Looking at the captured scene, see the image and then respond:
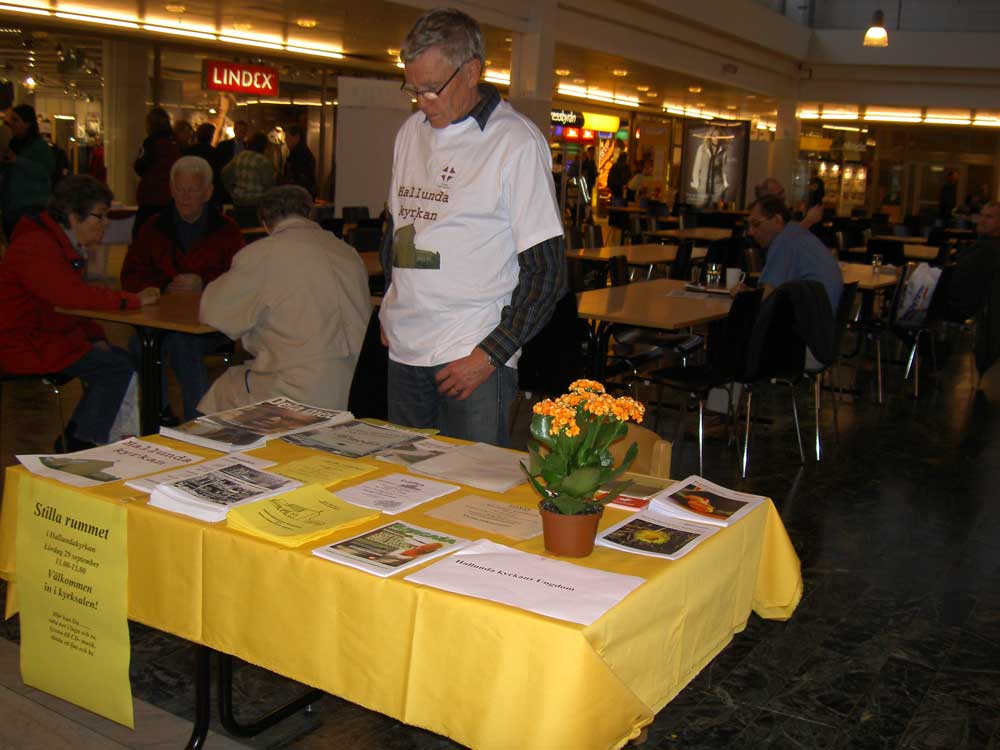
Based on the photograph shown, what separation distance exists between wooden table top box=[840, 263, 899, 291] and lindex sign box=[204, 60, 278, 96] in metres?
8.39

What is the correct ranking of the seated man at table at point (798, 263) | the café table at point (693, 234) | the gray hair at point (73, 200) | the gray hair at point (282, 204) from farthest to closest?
1. the café table at point (693, 234)
2. the seated man at table at point (798, 263)
3. the gray hair at point (73, 200)
4. the gray hair at point (282, 204)

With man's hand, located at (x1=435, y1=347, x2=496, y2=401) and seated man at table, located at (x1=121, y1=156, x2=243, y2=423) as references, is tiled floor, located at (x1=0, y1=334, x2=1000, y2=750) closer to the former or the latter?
seated man at table, located at (x1=121, y1=156, x2=243, y2=423)

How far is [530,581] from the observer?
168cm

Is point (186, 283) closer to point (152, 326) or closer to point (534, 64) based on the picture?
point (152, 326)

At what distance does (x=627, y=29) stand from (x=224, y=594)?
1313 cm

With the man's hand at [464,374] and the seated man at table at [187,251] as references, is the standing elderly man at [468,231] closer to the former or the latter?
the man's hand at [464,374]

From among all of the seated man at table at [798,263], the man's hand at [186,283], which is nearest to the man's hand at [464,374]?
the man's hand at [186,283]

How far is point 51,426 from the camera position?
5551mm

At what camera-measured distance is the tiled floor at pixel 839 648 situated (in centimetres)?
286

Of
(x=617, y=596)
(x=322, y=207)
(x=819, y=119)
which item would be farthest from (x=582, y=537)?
(x=819, y=119)

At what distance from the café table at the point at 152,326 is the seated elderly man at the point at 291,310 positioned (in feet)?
1.70

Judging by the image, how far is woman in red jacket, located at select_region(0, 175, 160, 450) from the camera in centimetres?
437

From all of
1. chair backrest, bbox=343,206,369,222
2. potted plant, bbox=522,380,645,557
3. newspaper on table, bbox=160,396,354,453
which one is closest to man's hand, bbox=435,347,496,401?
newspaper on table, bbox=160,396,354,453

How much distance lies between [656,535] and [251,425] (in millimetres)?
1116
